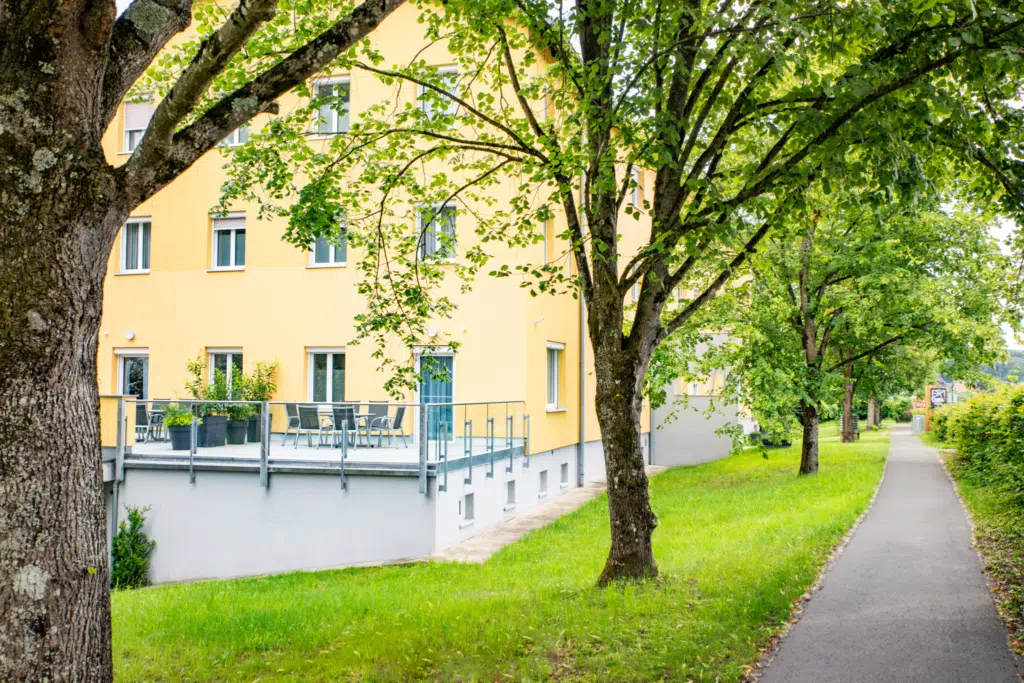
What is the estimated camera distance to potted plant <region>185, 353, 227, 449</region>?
1555 cm

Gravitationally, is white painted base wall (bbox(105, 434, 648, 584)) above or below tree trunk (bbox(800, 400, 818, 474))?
below

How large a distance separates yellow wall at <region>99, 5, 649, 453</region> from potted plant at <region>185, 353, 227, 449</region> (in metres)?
0.58

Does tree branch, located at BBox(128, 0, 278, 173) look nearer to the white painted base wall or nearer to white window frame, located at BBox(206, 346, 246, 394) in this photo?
the white painted base wall

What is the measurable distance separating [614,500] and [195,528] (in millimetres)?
9655

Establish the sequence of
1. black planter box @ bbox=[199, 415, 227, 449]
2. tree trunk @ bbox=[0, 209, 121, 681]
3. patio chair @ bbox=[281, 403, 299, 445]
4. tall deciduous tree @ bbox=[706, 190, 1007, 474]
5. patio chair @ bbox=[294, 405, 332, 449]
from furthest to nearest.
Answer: tall deciduous tree @ bbox=[706, 190, 1007, 474] → black planter box @ bbox=[199, 415, 227, 449] → patio chair @ bbox=[281, 403, 299, 445] → patio chair @ bbox=[294, 405, 332, 449] → tree trunk @ bbox=[0, 209, 121, 681]

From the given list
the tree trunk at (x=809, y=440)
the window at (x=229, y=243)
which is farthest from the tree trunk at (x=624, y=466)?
the window at (x=229, y=243)

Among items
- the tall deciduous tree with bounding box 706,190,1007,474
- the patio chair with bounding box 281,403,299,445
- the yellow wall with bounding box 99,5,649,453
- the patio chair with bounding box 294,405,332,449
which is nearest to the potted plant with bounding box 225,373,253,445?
the patio chair with bounding box 281,403,299,445

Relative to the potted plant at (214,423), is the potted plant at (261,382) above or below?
above

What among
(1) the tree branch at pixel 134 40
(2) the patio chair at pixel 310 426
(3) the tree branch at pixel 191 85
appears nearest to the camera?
(3) the tree branch at pixel 191 85

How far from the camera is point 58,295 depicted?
13.2 feet

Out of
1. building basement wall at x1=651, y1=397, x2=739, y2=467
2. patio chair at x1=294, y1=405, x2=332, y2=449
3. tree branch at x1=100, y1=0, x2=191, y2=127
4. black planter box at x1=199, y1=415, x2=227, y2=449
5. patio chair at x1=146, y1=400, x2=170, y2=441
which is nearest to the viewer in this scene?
tree branch at x1=100, y1=0, x2=191, y2=127

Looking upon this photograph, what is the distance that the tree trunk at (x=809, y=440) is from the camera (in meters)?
19.8

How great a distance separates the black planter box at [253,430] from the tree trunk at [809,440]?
12.2m

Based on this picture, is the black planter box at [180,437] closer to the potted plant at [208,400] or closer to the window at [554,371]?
the potted plant at [208,400]
